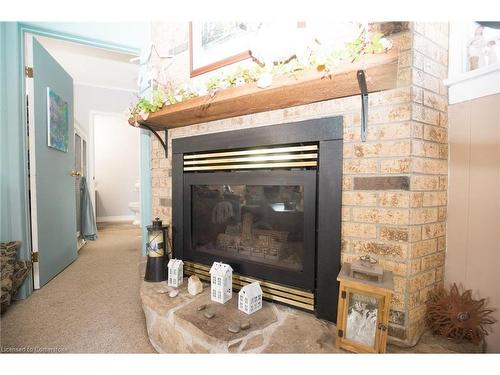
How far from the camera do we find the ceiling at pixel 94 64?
3.08 m

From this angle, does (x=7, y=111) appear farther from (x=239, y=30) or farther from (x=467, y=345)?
(x=467, y=345)

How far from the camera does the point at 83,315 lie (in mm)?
1671

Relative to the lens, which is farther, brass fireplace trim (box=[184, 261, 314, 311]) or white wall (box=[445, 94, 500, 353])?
brass fireplace trim (box=[184, 261, 314, 311])

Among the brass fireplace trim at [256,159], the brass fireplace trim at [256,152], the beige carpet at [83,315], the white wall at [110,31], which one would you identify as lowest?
the beige carpet at [83,315]

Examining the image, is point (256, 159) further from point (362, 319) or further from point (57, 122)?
point (57, 122)

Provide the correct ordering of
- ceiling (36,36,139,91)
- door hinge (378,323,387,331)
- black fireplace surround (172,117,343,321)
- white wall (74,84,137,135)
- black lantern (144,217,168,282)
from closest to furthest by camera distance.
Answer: door hinge (378,323,387,331) < black fireplace surround (172,117,343,321) < black lantern (144,217,168,282) < ceiling (36,36,139,91) < white wall (74,84,137,135)

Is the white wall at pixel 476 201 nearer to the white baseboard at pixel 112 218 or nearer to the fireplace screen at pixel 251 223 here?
the fireplace screen at pixel 251 223

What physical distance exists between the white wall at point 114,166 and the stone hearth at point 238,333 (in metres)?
4.50

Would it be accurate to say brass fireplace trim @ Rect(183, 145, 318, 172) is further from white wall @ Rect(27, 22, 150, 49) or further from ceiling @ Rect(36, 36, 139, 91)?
ceiling @ Rect(36, 36, 139, 91)

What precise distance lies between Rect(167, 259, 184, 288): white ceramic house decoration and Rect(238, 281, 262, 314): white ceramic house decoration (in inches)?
19.4

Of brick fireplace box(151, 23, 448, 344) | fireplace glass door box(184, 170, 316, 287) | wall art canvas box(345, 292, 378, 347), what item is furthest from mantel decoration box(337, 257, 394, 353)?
fireplace glass door box(184, 170, 316, 287)

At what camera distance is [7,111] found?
6.25 ft

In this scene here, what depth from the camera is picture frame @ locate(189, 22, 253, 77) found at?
153 centimetres

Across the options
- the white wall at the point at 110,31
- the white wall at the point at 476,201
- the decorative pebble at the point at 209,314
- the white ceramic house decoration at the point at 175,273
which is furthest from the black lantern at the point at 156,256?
the white wall at the point at 110,31
